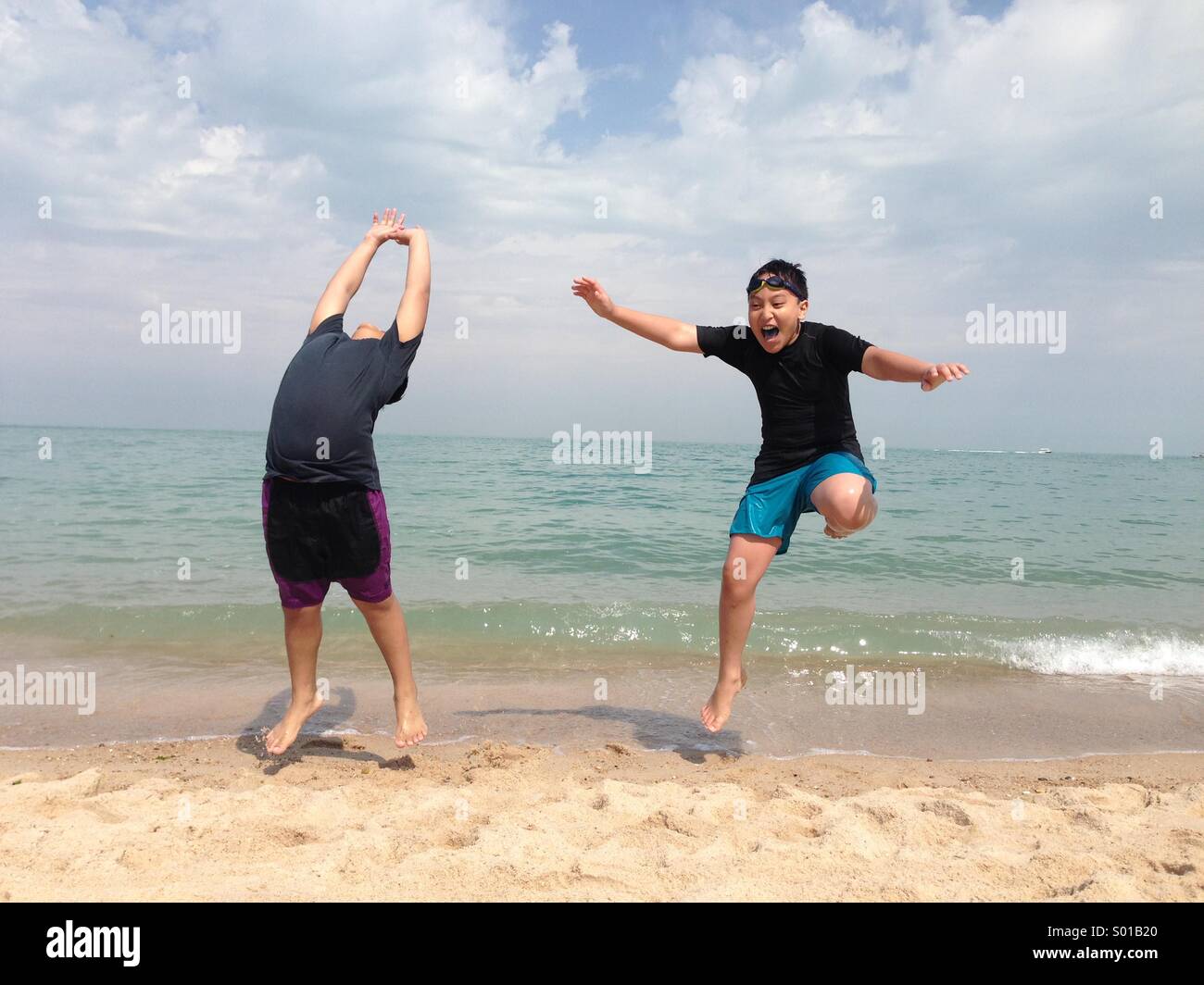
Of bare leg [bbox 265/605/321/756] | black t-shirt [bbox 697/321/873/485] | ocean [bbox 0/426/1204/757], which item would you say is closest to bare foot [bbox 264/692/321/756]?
A: bare leg [bbox 265/605/321/756]

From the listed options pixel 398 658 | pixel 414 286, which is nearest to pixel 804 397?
pixel 414 286

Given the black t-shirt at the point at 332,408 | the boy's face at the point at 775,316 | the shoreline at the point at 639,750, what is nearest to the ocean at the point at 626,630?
the shoreline at the point at 639,750

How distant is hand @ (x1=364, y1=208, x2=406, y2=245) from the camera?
412cm

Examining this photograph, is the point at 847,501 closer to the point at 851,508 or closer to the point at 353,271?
the point at 851,508

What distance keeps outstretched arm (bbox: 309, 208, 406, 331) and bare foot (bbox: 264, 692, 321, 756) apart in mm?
1837

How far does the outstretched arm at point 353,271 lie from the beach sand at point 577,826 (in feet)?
7.22

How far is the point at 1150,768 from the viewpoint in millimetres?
4238

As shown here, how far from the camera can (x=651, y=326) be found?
14.0 feet

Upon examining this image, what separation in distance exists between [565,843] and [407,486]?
1657 cm

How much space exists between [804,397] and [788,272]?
63 centimetres

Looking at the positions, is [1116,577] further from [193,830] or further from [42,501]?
[42,501]

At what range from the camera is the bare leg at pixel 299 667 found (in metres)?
3.79

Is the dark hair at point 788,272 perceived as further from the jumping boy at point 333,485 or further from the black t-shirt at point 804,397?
the jumping boy at point 333,485
